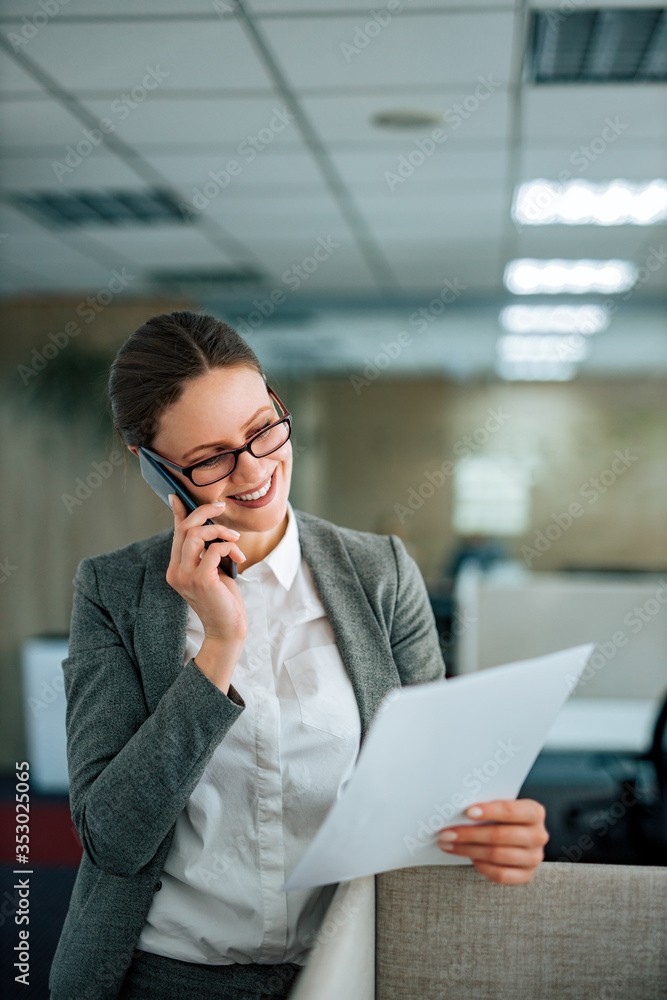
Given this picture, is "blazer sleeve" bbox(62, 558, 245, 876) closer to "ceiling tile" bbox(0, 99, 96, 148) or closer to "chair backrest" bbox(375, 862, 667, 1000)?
"chair backrest" bbox(375, 862, 667, 1000)

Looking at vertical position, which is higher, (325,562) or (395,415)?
(395,415)

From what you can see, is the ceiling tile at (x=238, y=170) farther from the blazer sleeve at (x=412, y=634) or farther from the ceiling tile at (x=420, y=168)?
the blazer sleeve at (x=412, y=634)

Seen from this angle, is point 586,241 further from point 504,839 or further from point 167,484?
point 504,839

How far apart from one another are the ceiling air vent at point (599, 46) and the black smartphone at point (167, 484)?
2.00m

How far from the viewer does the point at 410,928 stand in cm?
114

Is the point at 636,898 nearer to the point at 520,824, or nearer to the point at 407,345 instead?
the point at 520,824

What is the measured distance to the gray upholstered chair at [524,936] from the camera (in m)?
1.11

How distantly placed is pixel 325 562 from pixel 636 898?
25.1 inches

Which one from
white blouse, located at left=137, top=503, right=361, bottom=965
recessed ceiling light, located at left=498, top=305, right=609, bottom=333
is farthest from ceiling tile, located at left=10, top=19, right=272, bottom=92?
recessed ceiling light, located at left=498, top=305, right=609, bottom=333

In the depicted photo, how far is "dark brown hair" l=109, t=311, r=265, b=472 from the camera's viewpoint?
3.89 ft

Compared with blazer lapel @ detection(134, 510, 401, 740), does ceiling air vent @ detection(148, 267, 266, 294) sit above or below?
above

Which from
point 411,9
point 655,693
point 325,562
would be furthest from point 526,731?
point 655,693

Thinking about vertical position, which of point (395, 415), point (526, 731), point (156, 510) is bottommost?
point (526, 731)

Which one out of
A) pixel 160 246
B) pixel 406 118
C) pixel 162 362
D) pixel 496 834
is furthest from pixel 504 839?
pixel 160 246
